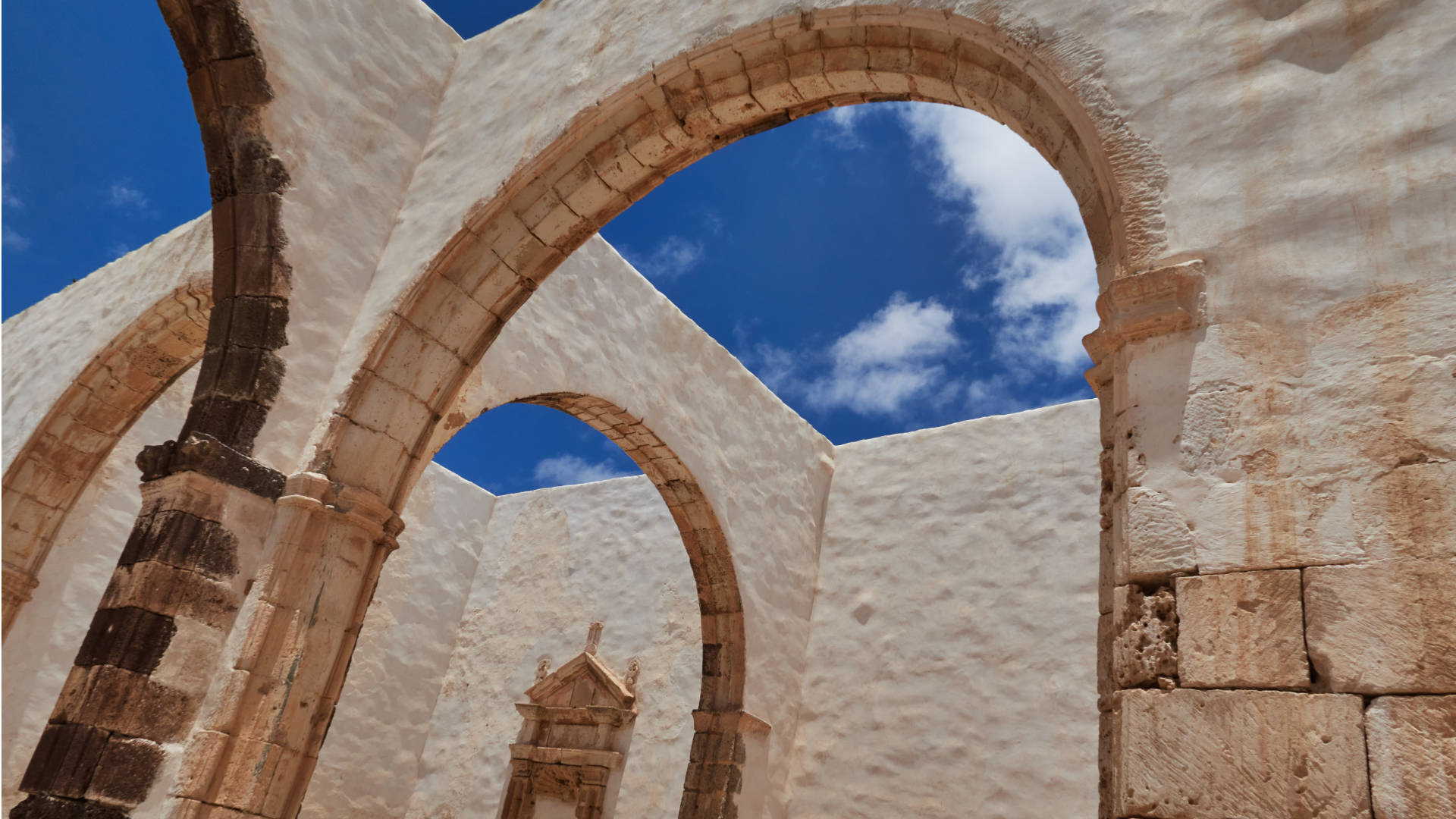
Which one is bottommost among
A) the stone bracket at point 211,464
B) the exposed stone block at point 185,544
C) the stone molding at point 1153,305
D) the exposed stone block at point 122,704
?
the exposed stone block at point 122,704

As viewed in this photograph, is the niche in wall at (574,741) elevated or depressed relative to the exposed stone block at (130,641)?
elevated

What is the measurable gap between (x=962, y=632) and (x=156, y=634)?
5.17 meters

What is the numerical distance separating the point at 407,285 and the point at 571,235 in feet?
2.36

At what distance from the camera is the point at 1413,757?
65.6 inches

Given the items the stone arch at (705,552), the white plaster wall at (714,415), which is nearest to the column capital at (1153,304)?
the white plaster wall at (714,415)

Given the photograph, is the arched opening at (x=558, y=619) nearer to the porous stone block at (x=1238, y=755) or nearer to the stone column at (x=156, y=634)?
the stone column at (x=156, y=634)

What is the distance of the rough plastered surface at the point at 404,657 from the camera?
836cm

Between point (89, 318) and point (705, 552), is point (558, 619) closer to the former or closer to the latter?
point (705, 552)

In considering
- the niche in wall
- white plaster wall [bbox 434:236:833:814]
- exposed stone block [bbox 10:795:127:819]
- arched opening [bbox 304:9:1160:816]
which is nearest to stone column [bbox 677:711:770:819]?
white plaster wall [bbox 434:236:833:814]

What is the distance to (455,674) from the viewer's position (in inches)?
370

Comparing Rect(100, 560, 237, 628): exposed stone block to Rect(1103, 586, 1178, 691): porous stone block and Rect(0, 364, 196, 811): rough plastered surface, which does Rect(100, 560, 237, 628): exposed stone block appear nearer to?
Rect(1103, 586, 1178, 691): porous stone block

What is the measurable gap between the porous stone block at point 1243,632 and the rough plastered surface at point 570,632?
6084 millimetres

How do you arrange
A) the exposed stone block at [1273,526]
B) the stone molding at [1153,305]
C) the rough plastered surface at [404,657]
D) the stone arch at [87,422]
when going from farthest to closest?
1. the rough plastered surface at [404,657]
2. the stone arch at [87,422]
3. the stone molding at [1153,305]
4. the exposed stone block at [1273,526]

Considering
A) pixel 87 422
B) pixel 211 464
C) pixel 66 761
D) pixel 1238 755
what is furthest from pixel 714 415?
pixel 1238 755
